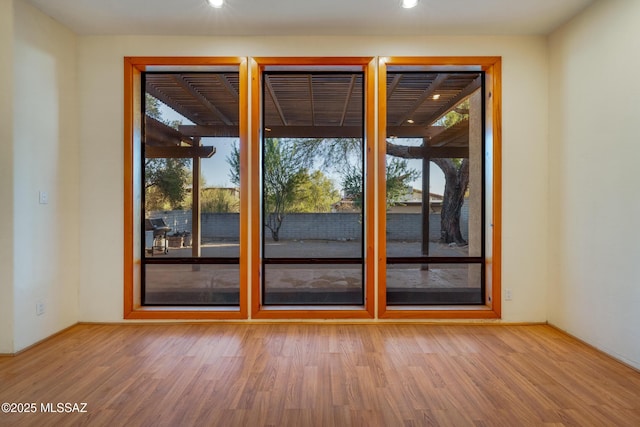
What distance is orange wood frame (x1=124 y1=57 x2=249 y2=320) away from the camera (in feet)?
11.6

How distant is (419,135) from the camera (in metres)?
3.90

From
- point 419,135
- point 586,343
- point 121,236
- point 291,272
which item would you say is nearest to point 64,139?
point 121,236

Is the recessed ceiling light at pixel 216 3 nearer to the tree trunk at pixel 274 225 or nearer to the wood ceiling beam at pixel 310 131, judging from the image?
the wood ceiling beam at pixel 310 131

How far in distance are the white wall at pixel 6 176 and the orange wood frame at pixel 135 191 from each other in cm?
90

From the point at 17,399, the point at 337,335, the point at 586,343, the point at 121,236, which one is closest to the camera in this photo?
the point at 17,399

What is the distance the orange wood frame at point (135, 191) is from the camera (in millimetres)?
3535

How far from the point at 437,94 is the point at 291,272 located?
271cm

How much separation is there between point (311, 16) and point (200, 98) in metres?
1.59

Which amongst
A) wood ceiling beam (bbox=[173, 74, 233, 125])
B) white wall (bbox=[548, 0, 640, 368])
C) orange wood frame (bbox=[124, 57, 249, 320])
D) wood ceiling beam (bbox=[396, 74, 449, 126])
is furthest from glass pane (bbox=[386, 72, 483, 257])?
wood ceiling beam (bbox=[173, 74, 233, 125])

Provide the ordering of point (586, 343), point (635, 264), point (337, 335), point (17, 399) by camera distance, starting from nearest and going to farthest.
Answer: point (17, 399), point (635, 264), point (586, 343), point (337, 335)

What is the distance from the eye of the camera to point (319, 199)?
391 cm

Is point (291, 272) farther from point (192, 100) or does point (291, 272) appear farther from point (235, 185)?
point (192, 100)

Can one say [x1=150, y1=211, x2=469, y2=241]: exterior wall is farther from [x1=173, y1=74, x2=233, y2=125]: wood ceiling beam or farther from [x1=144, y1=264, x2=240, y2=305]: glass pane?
[x1=173, y1=74, x2=233, y2=125]: wood ceiling beam

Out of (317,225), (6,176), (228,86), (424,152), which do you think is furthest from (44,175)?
(424,152)
